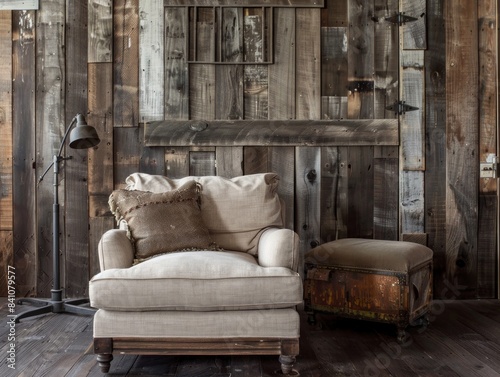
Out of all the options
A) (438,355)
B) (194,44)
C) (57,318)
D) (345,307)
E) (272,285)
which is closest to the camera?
(272,285)

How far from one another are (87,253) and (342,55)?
2.19 meters

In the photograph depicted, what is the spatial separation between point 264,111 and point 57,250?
1.61m

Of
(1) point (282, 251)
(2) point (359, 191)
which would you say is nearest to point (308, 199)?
(2) point (359, 191)

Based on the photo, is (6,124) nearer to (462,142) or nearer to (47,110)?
(47,110)

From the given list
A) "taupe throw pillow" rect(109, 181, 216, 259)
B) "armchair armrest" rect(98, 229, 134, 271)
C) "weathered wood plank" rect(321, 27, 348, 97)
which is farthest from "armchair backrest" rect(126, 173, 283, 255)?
"weathered wood plank" rect(321, 27, 348, 97)

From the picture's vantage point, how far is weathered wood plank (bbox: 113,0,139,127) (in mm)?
3654

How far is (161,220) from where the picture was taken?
2807 millimetres

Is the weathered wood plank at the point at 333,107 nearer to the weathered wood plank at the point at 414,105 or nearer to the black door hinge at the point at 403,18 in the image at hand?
the weathered wood plank at the point at 414,105

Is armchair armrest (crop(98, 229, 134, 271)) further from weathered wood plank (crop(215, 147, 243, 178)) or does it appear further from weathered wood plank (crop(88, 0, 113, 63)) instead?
weathered wood plank (crop(88, 0, 113, 63))

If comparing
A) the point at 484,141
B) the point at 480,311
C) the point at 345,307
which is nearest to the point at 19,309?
the point at 345,307

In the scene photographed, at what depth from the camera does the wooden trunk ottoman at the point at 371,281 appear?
283 centimetres

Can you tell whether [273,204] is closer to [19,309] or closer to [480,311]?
[480,311]

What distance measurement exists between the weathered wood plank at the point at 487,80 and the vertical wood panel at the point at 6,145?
3.19 meters

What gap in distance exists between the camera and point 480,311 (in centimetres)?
343
